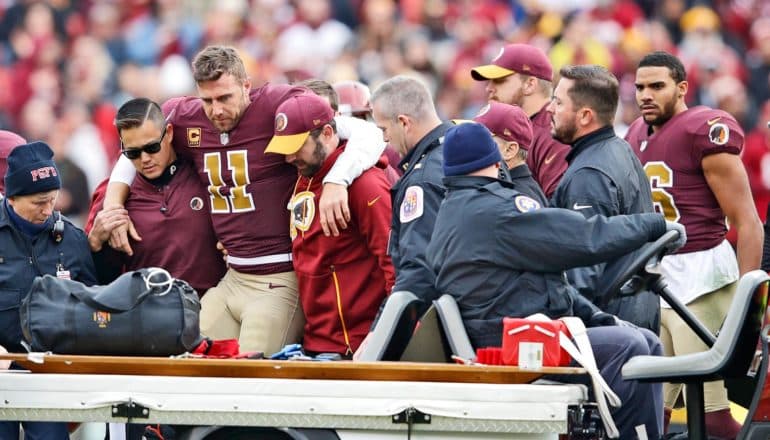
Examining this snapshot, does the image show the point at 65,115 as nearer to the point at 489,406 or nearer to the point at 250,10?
the point at 250,10

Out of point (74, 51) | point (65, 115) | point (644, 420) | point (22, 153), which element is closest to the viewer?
point (644, 420)

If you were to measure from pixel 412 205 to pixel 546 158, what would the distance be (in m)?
1.46

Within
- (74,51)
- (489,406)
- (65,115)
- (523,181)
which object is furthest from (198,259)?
(74,51)

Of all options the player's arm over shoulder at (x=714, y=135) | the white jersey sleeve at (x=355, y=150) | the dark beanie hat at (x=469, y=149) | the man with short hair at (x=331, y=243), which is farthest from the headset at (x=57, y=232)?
the player's arm over shoulder at (x=714, y=135)

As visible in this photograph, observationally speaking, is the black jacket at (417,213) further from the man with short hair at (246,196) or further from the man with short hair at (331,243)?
the man with short hair at (246,196)

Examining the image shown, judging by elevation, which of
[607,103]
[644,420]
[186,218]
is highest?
[607,103]

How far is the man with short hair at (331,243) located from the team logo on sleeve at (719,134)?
5.73 ft

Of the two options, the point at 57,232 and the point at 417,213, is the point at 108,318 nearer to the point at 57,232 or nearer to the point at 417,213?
the point at 57,232

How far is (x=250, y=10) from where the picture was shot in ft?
53.0

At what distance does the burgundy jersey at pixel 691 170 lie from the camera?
24.7ft

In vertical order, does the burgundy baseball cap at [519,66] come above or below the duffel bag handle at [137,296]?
above

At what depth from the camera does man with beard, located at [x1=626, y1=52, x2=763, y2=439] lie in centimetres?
Answer: 752

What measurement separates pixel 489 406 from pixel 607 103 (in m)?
2.22

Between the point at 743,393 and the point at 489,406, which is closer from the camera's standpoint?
the point at 489,406
